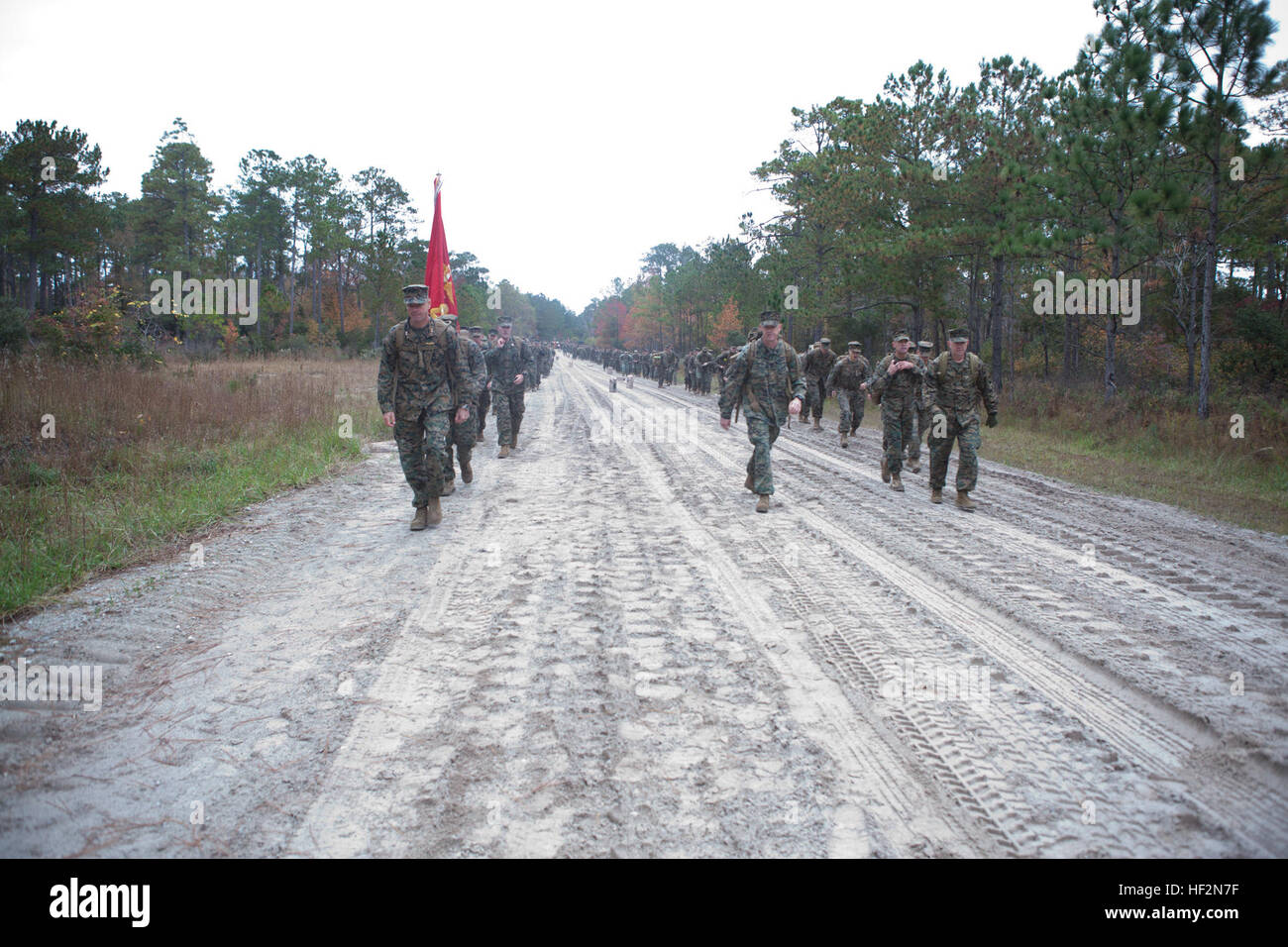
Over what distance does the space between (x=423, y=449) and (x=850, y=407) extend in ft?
32.8

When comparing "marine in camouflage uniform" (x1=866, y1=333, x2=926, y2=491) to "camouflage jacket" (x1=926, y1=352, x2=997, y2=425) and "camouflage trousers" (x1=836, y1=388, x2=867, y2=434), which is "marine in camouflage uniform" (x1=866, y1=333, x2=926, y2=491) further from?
"camouflage trousers" (x1=836, y1=388, x2=867, y2=434)

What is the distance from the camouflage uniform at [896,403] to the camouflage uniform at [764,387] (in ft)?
5.92

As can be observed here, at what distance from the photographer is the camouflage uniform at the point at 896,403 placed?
32.7ft

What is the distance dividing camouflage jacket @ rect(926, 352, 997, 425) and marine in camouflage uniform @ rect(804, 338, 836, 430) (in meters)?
7.53

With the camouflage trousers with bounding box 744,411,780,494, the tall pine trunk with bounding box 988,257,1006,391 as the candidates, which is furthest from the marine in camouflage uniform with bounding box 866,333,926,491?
the tall pine trunk with bounding box 988,257,1006,391

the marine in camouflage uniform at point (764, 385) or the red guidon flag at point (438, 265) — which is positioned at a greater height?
the red guidon flag at point (438, 265)

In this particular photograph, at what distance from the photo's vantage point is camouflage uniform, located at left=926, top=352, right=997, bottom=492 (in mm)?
8781

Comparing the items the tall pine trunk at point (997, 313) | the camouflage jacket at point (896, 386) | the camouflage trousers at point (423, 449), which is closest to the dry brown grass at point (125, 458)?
the camouflage trousers at point (423, 449)

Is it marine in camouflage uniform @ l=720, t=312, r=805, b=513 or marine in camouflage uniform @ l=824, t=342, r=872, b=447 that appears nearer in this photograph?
marine in camouflage uniform @ l=720, t=312, r=805, b=513

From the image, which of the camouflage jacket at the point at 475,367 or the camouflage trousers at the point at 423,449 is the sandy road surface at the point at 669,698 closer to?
the camouflage trousers at the point at 423,449

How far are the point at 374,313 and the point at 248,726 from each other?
57.3 meters

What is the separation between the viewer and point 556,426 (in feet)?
56.3
